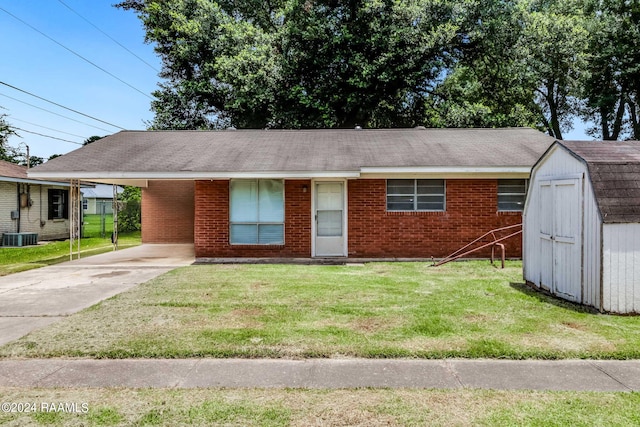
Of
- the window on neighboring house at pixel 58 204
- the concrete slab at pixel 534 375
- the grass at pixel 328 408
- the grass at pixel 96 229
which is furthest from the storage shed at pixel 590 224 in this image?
the window on neighboring house at pixel 58 204

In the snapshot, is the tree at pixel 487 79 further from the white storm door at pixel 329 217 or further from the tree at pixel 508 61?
the white storm door at pixel 329 217

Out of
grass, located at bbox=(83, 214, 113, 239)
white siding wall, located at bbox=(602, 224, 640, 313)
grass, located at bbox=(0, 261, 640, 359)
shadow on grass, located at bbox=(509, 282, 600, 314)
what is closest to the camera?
grass, located at bbox=(0, 261, 640, 359)

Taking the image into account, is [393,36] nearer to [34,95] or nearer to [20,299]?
[34,95]

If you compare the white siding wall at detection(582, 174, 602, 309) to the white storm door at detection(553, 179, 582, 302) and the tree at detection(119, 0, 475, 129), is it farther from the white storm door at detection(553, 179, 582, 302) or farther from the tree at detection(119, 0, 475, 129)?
the tree at detection(119, 0, 475, 129)

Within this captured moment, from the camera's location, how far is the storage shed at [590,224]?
19.9ft

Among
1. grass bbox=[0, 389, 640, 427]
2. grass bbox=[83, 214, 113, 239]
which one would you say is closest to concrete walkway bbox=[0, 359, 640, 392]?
grass bbox=[0, 389, 640, 427]

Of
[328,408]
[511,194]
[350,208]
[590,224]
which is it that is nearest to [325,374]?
[328,408]

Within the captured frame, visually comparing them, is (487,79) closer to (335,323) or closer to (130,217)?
(130,217)

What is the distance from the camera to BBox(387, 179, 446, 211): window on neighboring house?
11.9 m

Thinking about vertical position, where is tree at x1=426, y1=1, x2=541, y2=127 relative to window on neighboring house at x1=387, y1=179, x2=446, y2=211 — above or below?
above

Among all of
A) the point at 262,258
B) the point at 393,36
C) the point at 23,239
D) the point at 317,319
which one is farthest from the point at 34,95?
the point at 317,319

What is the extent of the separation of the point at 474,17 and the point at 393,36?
14.6ft

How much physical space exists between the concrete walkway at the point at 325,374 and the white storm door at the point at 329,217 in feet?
24.9

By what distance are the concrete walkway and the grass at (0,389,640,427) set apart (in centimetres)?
17
